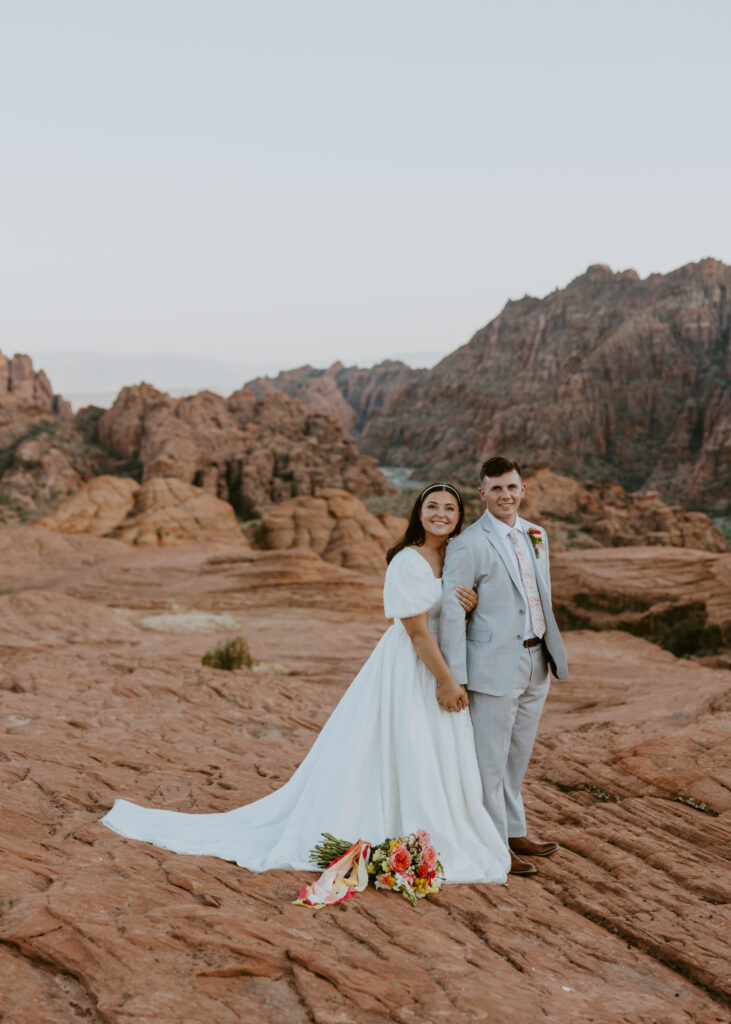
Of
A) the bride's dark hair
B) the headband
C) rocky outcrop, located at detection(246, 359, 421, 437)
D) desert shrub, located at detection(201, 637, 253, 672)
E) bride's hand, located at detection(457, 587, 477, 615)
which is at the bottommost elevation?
→ desert shrub, located at detection(201, 637, 253, 672)

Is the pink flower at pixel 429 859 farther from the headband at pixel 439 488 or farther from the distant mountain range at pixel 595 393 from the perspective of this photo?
the distant mountain range at pixel 595 393

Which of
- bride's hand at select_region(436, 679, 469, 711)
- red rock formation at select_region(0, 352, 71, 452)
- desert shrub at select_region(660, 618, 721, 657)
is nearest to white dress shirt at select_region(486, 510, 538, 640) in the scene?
bride's hand at select_region(436, 679, 469, 711)

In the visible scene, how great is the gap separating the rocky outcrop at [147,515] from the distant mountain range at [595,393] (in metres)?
61.0

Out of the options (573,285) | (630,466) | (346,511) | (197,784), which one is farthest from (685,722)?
(573,285)

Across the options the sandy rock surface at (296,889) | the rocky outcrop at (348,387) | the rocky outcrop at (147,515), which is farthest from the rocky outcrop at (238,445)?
the rocky outcrop at (348,387)

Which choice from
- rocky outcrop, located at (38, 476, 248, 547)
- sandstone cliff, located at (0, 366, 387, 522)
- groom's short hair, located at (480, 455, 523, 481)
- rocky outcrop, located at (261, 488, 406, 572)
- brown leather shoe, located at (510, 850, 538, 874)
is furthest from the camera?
sandstone cliff, located at (0, 366, 387, 522)

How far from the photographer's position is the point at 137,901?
3.61 metres

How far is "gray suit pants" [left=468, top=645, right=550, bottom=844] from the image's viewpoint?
4.47 m

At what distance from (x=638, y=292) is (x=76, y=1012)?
482 ft

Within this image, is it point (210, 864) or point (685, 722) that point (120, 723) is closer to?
point (210, 864)

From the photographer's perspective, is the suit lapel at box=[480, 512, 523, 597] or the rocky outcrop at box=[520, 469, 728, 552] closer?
the suit lapel at box=[480, 512, 523, 597]

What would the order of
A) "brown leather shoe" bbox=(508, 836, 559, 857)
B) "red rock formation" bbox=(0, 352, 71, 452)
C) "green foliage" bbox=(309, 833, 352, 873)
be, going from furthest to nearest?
"red rock formation" bbox=(0, 352, 71, 452)
"brown leather shoe" bbox=(508, 836, 559, 857)
"green foliage" bbox=(309, 833, 352, 873)

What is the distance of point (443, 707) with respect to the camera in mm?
4355

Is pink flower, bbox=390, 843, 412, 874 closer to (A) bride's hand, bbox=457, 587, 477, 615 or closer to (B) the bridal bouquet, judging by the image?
(B) the bridal bouquet
